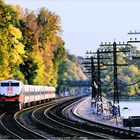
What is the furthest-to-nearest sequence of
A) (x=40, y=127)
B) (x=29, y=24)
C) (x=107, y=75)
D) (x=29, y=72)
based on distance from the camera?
(x=107, y=75)
(x=29, y=24)
(x=29, y=72)
(x=40, y=127)

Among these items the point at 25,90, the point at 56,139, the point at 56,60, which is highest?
the point at 56,60

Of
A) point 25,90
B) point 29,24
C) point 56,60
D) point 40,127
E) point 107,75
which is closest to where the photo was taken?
point 40,127

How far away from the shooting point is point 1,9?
91875 mm

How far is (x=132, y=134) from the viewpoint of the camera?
97.9 feet

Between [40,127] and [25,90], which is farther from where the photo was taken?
[25,90]

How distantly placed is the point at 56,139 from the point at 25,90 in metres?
34.0

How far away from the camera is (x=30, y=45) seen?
114 meters

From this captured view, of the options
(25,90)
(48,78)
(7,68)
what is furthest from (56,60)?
(25,90)

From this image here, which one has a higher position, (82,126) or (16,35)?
(16,35)

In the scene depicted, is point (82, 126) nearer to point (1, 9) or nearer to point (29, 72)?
point (1, 9)

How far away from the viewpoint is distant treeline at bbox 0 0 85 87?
90688 millimetres

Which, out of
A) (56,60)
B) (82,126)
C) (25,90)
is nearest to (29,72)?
(56,60)

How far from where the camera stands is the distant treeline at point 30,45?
90.7m

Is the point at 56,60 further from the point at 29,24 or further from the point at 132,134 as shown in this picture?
the point at 132,134
